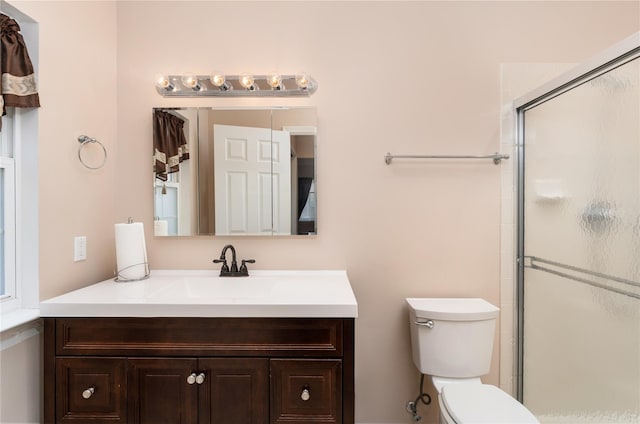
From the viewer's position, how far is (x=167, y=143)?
1850mm

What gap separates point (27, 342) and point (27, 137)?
813 millimetres

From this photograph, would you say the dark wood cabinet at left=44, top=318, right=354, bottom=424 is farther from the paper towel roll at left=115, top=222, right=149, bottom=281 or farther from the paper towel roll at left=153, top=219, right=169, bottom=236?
the paper towel roll at left=153, top=219, right=169, bottom=236

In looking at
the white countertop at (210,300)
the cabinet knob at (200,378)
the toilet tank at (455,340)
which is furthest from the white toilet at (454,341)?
the cabinet knob at (200,378)

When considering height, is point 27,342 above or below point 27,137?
below

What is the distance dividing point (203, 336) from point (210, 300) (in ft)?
0.46

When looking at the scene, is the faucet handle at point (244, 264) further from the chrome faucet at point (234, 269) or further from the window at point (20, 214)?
the window at point (20, 214)

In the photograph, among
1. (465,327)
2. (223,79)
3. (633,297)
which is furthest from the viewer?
(223,79)

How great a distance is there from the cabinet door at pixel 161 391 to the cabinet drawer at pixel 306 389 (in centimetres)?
32

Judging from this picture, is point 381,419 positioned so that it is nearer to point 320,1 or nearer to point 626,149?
point 626,149

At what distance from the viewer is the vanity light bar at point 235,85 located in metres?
1.79

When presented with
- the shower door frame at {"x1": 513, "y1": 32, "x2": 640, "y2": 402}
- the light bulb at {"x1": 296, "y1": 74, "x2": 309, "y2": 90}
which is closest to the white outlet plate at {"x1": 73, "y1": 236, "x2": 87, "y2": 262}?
→ the light bulb at {"x1": 296, "y1": 74, "x2": 309, "y2": 90}

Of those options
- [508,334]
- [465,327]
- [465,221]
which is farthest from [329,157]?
[508,334]

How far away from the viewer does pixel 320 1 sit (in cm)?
185

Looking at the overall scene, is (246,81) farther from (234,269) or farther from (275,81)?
(234,269)
